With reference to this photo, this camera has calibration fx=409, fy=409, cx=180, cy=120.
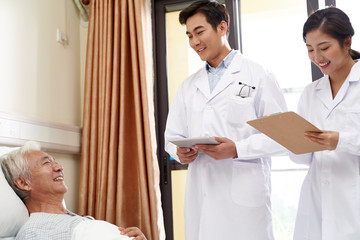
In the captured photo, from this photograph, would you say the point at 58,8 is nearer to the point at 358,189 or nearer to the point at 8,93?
the point at 8,93

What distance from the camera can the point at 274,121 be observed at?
4.65ft

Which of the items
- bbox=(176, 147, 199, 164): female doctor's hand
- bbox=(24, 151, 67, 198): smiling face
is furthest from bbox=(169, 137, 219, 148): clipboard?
bbox=(24, 151, 67, 198): smiling face

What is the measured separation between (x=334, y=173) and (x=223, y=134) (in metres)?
0.49

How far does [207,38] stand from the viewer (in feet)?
6.25

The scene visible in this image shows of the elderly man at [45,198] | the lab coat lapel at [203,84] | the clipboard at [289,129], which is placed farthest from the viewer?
the lab coat lapel at [203,84]

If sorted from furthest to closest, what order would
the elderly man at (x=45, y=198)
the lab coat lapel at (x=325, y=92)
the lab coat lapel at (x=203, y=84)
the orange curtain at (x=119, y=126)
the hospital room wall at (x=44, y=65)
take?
1. the orange curtain at (x=119, y=126)
2. the hospital room wall at (x=44, y=65)
3. the lab coat lapel at (x=203, y=84)
4. the elderly man at (x=45, y=198)
5. the lab coat lapel at (x=325, y=92)

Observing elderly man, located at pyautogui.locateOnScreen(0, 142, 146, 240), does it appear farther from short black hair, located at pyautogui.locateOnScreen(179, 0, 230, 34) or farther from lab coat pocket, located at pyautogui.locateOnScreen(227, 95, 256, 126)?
short black hair, located at pyautogui.locateOnScreen(179, 0, 230, 34)

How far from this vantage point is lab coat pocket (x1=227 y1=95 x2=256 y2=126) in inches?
70.0

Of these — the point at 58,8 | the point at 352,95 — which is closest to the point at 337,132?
the point at 352,95

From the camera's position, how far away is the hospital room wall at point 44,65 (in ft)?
7.99

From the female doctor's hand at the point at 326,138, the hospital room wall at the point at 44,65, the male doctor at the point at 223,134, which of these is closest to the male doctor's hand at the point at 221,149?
the male doctor at the point at 223,134

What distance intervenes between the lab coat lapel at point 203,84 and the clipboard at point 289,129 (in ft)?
1.49

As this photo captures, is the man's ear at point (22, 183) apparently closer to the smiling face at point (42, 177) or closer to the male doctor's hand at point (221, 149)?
the smiling face at point (42, 177)

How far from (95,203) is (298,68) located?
86.9 inches
